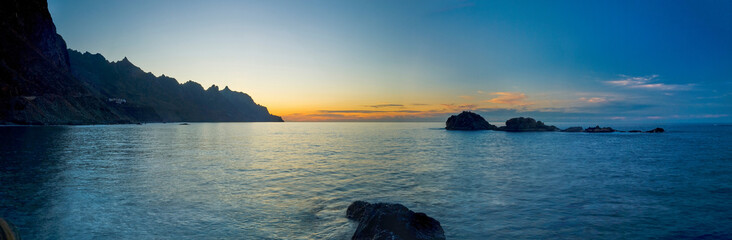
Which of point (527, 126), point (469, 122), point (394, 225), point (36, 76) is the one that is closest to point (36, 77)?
point (36, 76)

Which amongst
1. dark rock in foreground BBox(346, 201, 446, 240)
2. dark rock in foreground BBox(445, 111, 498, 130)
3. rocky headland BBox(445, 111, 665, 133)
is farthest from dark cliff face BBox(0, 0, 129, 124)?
rocky headland BBox(445, 111, 665, 133)

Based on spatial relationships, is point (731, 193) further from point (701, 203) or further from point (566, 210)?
point (566, 210)

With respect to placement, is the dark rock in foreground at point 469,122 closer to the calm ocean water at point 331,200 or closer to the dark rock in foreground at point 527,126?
the dark rock in foreground at point 527,126

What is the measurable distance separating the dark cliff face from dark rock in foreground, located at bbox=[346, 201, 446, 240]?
543 feet

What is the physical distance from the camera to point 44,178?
20.5 m

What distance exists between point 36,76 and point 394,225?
199606mm

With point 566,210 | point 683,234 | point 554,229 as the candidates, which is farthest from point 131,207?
point 683,234

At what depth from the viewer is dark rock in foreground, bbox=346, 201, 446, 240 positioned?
378 inches

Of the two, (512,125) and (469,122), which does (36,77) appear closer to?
(469,122)

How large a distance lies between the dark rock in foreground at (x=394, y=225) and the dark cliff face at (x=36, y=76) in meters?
166

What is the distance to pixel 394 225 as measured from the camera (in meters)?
9.85

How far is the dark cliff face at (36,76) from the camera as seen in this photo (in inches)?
4781

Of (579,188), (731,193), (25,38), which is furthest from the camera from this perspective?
(25,38)

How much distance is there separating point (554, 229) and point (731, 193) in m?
17.0
